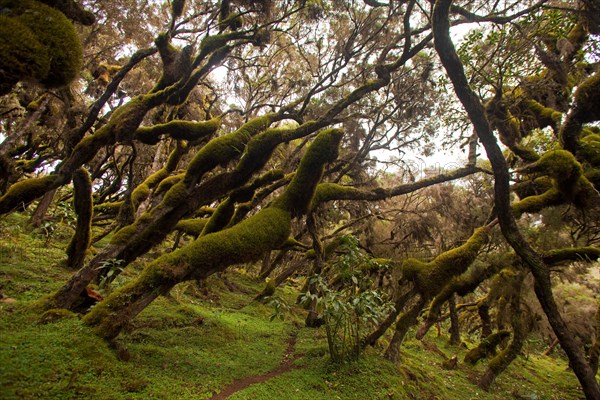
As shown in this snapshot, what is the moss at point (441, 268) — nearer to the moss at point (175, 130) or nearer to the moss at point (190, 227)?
the moss at point (190, 227)

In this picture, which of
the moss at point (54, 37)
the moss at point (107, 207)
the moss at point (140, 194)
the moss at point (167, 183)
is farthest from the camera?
the moss at point (107, 207)

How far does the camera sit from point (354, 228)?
1330 centimetres

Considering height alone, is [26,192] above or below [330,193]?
below

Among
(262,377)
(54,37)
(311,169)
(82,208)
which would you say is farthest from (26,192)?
(262,377)

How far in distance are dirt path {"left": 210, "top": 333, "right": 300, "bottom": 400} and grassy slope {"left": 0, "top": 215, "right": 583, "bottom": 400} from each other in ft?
0.40

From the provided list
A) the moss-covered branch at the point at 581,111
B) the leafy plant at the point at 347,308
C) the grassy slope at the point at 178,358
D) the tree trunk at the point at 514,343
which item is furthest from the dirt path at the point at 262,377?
the moss-covered branch at the point at 581,111

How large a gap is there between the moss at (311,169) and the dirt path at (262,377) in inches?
125

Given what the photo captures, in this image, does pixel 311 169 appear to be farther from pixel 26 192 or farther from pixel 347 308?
pixel 26 192

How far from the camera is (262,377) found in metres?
5.82

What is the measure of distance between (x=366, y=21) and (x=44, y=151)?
1525 centimetres

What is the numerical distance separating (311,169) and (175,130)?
3.51 metres

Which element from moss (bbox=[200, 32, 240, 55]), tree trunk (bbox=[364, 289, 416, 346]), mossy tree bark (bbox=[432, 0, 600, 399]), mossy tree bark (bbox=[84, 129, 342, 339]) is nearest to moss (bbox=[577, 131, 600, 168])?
mossy tree bark (bbox=[432, 0, 600, 399])

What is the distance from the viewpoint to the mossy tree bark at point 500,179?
4512 mm

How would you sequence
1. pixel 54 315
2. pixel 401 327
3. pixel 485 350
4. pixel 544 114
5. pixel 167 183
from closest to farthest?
pixel 54 315
pixel 401 327
pixel 167 183
pixel 544 114
pixel 485 350
